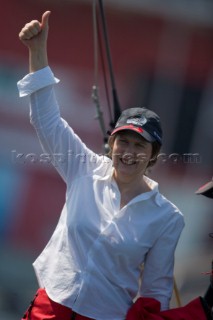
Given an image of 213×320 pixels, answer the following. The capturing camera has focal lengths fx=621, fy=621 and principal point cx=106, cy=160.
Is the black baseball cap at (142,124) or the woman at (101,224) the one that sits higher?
the black baseball cap at (142,124)

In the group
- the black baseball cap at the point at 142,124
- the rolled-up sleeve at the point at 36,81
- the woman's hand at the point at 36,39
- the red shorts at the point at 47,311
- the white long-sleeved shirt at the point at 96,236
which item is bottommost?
the red shorts at the point at 47,311

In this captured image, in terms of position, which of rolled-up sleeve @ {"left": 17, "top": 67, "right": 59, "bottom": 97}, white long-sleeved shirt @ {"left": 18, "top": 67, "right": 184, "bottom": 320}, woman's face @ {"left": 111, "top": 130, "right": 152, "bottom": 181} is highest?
rolled-up sleeve @ {"left": 17, "top": 67, "right": 59, "bottom": 97}

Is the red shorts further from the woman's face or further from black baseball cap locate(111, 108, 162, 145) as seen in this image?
black baseball cap locate(111, 108, 162, 145)

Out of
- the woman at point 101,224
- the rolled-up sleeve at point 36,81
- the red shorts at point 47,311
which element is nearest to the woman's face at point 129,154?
the woman at point 101,224

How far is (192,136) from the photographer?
15.0 ft

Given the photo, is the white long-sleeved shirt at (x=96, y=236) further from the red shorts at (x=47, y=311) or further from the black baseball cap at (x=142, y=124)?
the black baseball cap at (x=142, y=124)

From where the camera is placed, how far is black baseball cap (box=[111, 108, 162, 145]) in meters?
1.92

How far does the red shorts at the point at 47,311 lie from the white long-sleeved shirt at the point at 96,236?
0.07 feet

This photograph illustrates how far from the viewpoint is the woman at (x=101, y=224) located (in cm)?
185

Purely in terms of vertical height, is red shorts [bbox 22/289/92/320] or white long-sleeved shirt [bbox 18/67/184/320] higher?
white long-sleeved shirt [bbox 18/67/184/320]

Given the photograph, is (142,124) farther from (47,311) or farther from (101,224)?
(47,311)

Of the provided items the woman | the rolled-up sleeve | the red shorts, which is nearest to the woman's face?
the woman

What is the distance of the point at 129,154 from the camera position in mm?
1898

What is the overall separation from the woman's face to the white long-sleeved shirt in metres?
0.06
